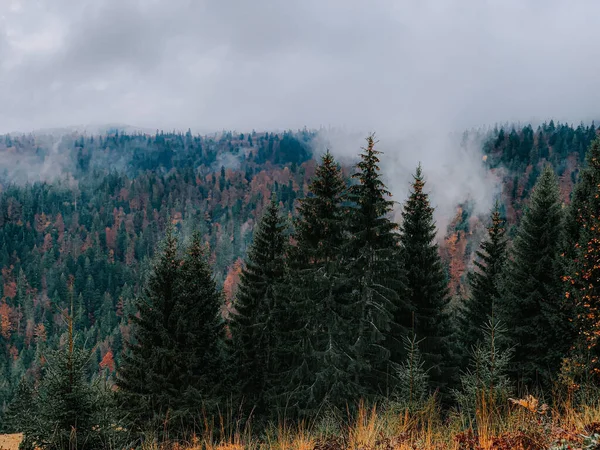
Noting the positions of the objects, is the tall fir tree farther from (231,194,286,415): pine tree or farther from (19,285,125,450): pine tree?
(19,285,125,450): pine tree

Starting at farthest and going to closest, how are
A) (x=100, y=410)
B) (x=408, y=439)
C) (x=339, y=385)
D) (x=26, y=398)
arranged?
(x=26, y=398), (x=339, y=385), (x=100, y=410), (x=408, y=439)

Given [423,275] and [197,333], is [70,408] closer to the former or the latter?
[197,333]

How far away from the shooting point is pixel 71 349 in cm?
925

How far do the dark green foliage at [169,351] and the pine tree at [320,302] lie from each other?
3.83 m

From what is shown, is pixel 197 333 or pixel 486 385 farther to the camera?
pixel 197 333

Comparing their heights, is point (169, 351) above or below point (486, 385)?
below

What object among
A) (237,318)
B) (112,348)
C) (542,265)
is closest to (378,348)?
(237,318)

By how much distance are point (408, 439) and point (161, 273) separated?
14.3 metres

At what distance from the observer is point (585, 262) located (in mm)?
15711

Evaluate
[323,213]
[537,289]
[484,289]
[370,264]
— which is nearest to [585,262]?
[537,289]

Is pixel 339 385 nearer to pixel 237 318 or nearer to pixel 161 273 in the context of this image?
pixel 237 318

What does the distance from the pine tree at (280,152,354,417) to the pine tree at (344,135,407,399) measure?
1.63ft

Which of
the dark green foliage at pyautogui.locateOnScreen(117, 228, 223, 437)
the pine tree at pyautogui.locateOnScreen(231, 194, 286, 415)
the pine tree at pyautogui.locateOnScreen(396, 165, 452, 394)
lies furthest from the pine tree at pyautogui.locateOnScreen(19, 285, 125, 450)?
the pine tree at pyautogui.locateOnScreen(396, 165, 452, 394)

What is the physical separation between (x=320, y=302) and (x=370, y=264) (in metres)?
2.62
